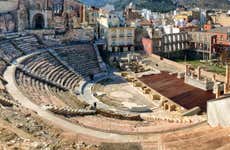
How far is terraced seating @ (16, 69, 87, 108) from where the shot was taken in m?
35.3

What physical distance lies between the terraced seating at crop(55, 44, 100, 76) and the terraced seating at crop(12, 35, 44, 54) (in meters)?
2.83

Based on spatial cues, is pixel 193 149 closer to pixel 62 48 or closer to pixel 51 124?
pixel 51 124

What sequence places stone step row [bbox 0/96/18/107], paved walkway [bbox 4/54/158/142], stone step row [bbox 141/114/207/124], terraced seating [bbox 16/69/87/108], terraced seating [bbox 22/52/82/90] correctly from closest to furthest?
1. paved walkway [bbox 4/54/158/142]
2. stone step row [bbox 0/96/18/107]
3. stone step row [bbox 141/114/207/124]
4. terraced seating [bbox 16/69/87/108]
5. terraced seating [bbox 22/52/82/90]

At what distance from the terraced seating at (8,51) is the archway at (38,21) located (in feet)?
38.5

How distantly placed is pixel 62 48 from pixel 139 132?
31935mm

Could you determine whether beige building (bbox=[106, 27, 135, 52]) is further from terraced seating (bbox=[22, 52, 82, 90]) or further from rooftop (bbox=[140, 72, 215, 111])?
terraced seating (bbox=[22, 52, 82, 90])

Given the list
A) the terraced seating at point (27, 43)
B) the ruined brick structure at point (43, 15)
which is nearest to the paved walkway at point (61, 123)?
the terraced seating at point (27, 43)

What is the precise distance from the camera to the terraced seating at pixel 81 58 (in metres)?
52.5

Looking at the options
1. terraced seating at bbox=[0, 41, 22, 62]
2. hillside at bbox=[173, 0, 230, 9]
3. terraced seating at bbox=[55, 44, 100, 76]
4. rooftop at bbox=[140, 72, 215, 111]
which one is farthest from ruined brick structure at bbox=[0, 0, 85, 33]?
hillside at bbox=[173, 0, 230, 9]

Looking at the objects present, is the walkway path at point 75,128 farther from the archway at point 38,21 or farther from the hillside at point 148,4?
the hillside at point 148,4

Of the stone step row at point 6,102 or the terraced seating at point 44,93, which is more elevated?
the stone step row at point 6,102

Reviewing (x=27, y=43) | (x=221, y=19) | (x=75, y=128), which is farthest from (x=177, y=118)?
(x=221, y=19)

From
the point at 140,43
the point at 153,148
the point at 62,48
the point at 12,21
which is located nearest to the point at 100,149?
the point at 153,148

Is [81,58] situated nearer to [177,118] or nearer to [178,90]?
[178,90]
